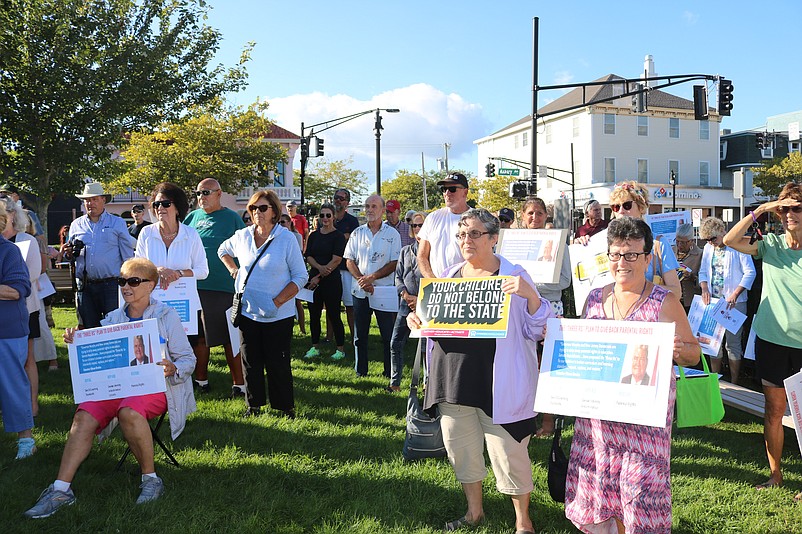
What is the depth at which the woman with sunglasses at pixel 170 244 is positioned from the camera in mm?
6543

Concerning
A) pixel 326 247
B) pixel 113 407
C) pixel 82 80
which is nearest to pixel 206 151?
pixel 82 80

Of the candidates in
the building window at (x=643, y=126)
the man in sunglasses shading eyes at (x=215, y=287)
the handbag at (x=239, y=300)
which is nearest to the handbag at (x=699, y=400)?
the handbag at (x=239, y=300)

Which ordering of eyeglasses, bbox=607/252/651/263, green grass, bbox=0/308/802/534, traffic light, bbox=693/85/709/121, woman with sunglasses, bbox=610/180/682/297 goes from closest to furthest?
eyeglasses, bbox=607/252/651/263
green grass, bbox=0/308/802/534
woman with sunglasses, bbox=610/180/682/297
traffic light, bbox=693/85/709/121

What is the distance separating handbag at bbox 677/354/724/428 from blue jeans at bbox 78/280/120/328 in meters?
5.85

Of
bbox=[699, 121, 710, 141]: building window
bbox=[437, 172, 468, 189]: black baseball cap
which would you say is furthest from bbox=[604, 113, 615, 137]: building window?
bbox=[437, 172, 468, 189]: black baseball cap

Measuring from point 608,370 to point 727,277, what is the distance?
612cm

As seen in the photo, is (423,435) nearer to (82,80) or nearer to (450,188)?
(450,188)

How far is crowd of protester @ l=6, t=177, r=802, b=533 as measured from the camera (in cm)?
353

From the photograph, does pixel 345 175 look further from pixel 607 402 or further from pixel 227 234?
pixel 607 402

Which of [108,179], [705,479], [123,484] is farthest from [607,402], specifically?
[108,179]

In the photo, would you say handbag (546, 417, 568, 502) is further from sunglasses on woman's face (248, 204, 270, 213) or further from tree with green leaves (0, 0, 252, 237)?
tree with green leaves (0, 0, 252, 237)

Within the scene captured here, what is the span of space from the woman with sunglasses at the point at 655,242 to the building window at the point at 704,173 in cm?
5976

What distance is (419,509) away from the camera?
14.8 feet

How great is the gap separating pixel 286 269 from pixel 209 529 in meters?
2.77
